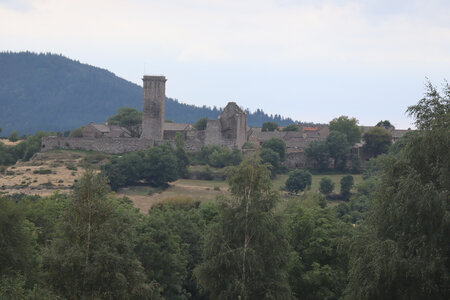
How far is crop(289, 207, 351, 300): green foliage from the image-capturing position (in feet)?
81.0

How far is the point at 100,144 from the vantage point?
76125 mm

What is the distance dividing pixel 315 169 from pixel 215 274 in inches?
2361

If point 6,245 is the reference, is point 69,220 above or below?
above

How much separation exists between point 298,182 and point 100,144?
25864mm

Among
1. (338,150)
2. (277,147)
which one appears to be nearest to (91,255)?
(277,147)

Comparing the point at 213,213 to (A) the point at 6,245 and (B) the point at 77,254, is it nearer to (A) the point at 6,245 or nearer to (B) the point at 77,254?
(A) the point at 6,245

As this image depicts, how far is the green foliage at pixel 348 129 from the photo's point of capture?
280 feet

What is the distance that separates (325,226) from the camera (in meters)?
28.2

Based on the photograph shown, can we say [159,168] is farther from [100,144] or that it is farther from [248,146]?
[248,146]

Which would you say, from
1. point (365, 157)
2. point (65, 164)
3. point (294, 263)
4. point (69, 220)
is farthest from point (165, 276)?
point (365, 157)

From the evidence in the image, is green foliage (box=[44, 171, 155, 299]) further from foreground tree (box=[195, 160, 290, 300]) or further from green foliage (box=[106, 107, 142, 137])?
green foliage (box=[106, 107, 142, 137])

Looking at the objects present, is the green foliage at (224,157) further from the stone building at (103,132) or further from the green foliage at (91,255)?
the green foliage at (91,255)

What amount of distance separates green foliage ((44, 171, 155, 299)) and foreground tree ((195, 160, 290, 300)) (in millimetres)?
2356

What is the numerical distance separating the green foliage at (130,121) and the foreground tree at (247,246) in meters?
65.7
